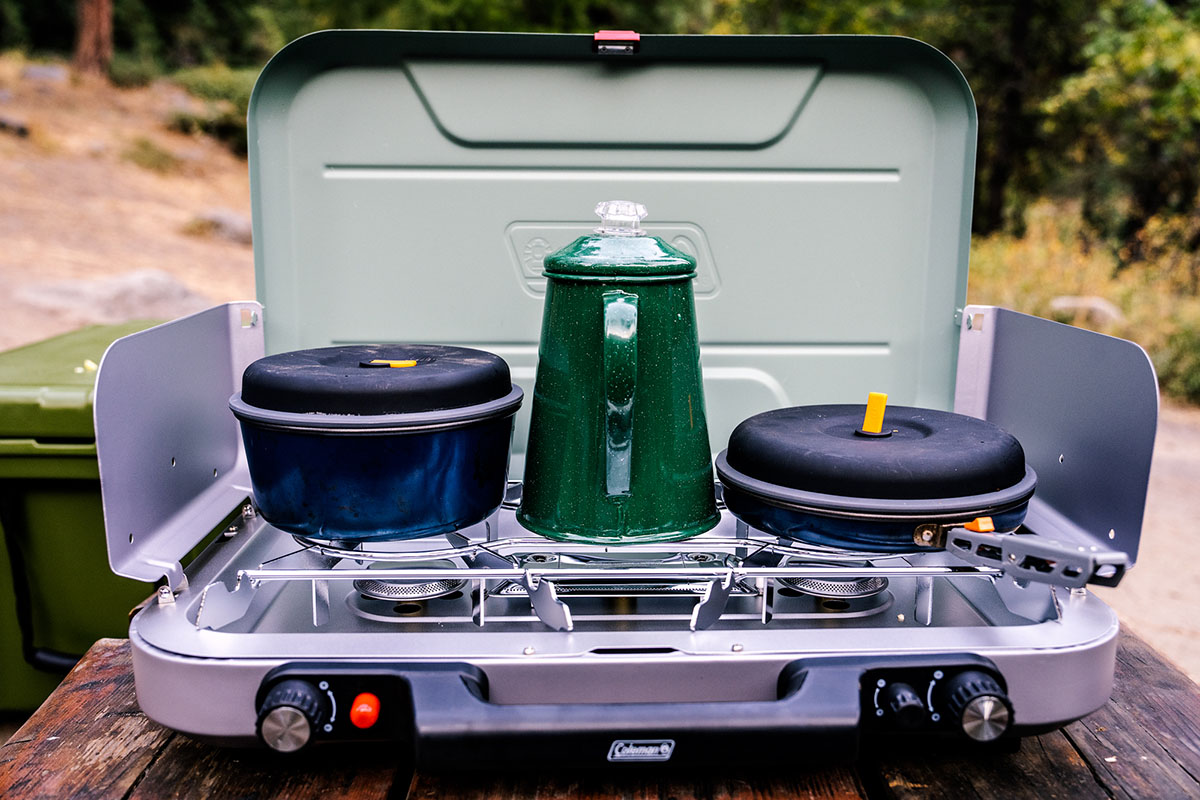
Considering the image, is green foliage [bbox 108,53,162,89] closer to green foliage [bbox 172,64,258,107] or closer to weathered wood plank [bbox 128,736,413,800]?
green foliage [bbox 172,64,258,107]

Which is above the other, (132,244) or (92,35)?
(92,35)

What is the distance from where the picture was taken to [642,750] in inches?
34.1

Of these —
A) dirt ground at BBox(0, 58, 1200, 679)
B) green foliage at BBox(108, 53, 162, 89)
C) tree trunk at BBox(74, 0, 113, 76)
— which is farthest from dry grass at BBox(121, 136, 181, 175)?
green foliage at BBox(108, 53, 162, 89)

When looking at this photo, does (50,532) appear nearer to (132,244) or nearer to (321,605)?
(321,605)

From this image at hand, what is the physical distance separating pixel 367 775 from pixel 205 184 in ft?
41.9

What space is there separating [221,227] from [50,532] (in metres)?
9.56

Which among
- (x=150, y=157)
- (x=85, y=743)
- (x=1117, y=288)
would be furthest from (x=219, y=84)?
(x=85, y=743)

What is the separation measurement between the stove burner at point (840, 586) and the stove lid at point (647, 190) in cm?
46

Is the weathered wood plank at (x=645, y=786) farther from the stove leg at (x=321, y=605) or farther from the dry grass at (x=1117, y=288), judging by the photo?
the dry grass at (x=1117, y=288)

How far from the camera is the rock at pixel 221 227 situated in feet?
33.5

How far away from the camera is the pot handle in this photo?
1.01 metres

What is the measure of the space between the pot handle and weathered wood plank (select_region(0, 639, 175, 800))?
1.96 feet

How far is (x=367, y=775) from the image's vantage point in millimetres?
953

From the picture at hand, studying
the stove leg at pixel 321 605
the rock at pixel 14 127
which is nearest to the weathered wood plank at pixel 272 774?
the stove leg at pixel 321 605
